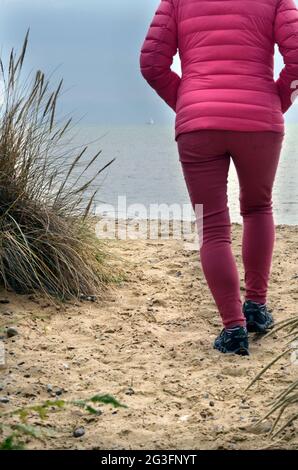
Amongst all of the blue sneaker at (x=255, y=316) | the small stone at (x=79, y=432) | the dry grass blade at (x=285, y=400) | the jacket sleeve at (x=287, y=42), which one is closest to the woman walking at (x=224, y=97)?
the jacket sleeve at (x=287, y=42)

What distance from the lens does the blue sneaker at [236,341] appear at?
3262 millimetres

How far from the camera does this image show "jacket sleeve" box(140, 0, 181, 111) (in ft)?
10.7

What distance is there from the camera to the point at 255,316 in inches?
139

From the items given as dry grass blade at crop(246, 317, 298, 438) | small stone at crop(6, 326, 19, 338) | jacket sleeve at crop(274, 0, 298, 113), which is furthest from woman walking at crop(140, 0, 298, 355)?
small stone at crop(6, 326, 19, 338)

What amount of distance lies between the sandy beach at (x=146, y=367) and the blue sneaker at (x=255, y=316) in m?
0.07

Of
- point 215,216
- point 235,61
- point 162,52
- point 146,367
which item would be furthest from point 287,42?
point 146,367

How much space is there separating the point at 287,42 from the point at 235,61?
0.22 meters

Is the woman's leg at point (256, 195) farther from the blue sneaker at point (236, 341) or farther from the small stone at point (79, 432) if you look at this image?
the small stone at point (79, 432)

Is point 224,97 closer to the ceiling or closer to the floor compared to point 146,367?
closer to the ceiling

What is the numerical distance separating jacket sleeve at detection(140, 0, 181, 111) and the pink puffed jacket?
59 millimetres

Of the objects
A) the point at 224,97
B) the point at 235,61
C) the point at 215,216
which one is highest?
the point at 235,61

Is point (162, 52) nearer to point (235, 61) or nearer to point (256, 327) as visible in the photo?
point (235, 61)

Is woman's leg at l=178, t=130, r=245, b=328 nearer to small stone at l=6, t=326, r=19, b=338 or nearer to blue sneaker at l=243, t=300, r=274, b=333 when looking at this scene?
blue sneaker at l=243, t=300, r=274, b=333
